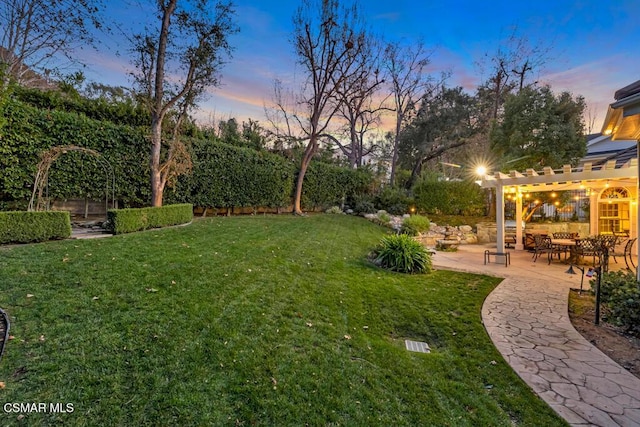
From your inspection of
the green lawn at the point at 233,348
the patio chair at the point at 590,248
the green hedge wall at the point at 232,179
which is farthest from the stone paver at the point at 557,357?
the green hedge wall at the point at 232,179

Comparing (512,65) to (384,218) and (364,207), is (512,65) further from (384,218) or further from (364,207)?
(384,218)

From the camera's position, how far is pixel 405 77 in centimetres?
2086

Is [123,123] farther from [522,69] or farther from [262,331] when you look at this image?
[522,69]

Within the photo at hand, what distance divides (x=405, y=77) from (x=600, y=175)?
1650 cm

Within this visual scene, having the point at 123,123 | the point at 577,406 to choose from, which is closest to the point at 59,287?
the point at 577,406

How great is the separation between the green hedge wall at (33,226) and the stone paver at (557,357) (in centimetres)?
805

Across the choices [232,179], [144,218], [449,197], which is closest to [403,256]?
[144,218]

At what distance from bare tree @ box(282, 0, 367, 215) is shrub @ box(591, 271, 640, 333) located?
12.6 m

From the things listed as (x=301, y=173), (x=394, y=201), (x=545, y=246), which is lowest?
(x=545, y=246)

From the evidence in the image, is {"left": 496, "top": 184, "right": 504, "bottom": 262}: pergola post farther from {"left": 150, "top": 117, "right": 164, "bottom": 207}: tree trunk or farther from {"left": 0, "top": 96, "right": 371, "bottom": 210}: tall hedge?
{"left": 150, "top": 117, "right": 164, "bottom": 207}: tree trunk

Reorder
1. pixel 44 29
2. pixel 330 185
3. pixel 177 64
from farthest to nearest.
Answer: pixel 330 185 → pixel 177 64 → pixel 44 29

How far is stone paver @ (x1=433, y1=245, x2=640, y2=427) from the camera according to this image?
7.91 ft

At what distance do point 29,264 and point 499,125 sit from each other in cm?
1704

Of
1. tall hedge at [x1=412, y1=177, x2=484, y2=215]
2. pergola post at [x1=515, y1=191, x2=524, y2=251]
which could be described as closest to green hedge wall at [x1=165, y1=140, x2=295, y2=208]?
tall hedge at [x1=412, y1=177, x2=484, y2=215]
